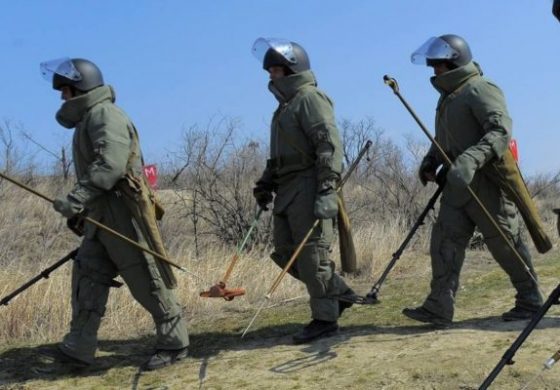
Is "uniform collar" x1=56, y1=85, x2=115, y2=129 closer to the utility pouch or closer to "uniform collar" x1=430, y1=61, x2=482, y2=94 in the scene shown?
the utility pouch

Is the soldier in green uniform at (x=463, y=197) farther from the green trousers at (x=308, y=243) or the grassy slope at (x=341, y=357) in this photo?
the green trousers at (x=308, y=243)

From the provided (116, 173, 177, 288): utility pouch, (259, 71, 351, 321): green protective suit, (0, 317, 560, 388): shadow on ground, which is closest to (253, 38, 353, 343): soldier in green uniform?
(259, 71, 351, 321): green protective suit

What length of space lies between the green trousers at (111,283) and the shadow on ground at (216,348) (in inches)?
11.0

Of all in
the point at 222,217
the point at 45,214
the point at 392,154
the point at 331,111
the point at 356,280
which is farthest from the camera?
the point at 392,154

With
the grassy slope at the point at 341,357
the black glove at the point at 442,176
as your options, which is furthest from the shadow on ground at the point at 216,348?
the black glove at the point at 442,176

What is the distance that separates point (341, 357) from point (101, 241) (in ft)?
5.91

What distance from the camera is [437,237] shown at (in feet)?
20.0

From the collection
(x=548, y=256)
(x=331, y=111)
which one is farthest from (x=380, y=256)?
(x=331, y=111)

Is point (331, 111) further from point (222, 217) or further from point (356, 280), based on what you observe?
point (222, 217)

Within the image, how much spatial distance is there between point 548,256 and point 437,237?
3978 millimetres

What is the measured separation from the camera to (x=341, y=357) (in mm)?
5562

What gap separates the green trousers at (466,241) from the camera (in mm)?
5945

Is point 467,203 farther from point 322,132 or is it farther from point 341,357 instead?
point 341,357

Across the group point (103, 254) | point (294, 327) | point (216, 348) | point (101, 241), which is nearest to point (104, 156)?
point (101, 241)
